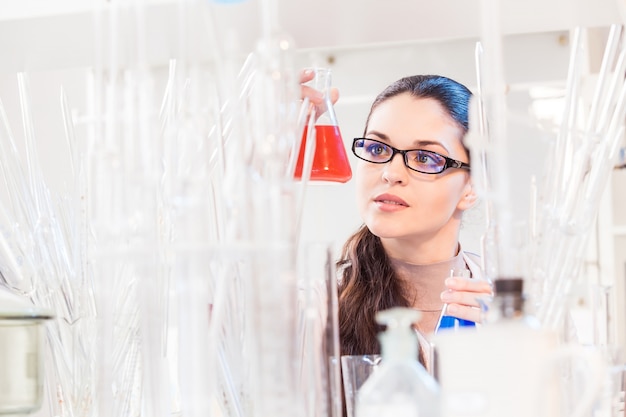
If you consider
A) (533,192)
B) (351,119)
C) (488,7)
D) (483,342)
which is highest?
(351,119)

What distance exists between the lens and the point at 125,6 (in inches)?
37.2

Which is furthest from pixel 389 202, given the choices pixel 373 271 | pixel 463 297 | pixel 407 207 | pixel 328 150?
pixel 463 297

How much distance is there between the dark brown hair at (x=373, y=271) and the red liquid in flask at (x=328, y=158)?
555 millimetres

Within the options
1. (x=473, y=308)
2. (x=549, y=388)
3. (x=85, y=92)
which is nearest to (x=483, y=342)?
(x=549, y=388)

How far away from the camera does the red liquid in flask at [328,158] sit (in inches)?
59.7

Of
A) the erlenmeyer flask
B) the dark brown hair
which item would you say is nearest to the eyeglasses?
the dark brown hair

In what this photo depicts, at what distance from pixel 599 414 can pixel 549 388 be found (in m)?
0.34

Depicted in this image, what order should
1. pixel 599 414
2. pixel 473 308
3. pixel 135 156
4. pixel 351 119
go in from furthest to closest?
pixel 351 119, pixel 473 308, pixel 599 414, pixel 135 156

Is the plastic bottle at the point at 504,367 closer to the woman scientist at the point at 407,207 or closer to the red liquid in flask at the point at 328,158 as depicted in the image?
the red liquid in flask at the point at 328,158

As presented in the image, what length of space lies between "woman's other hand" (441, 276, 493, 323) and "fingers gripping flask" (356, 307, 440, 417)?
1.82 ft

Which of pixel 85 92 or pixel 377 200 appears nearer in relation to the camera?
pixel 377 200

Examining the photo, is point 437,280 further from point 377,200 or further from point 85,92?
point 85,92

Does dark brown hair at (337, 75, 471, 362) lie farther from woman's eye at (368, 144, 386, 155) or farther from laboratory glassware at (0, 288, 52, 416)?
laboratory glassware at (0, 288, 52, 416)

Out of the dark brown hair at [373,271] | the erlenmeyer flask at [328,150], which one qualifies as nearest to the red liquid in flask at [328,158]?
the erlenmeyer flask at [328,150]
